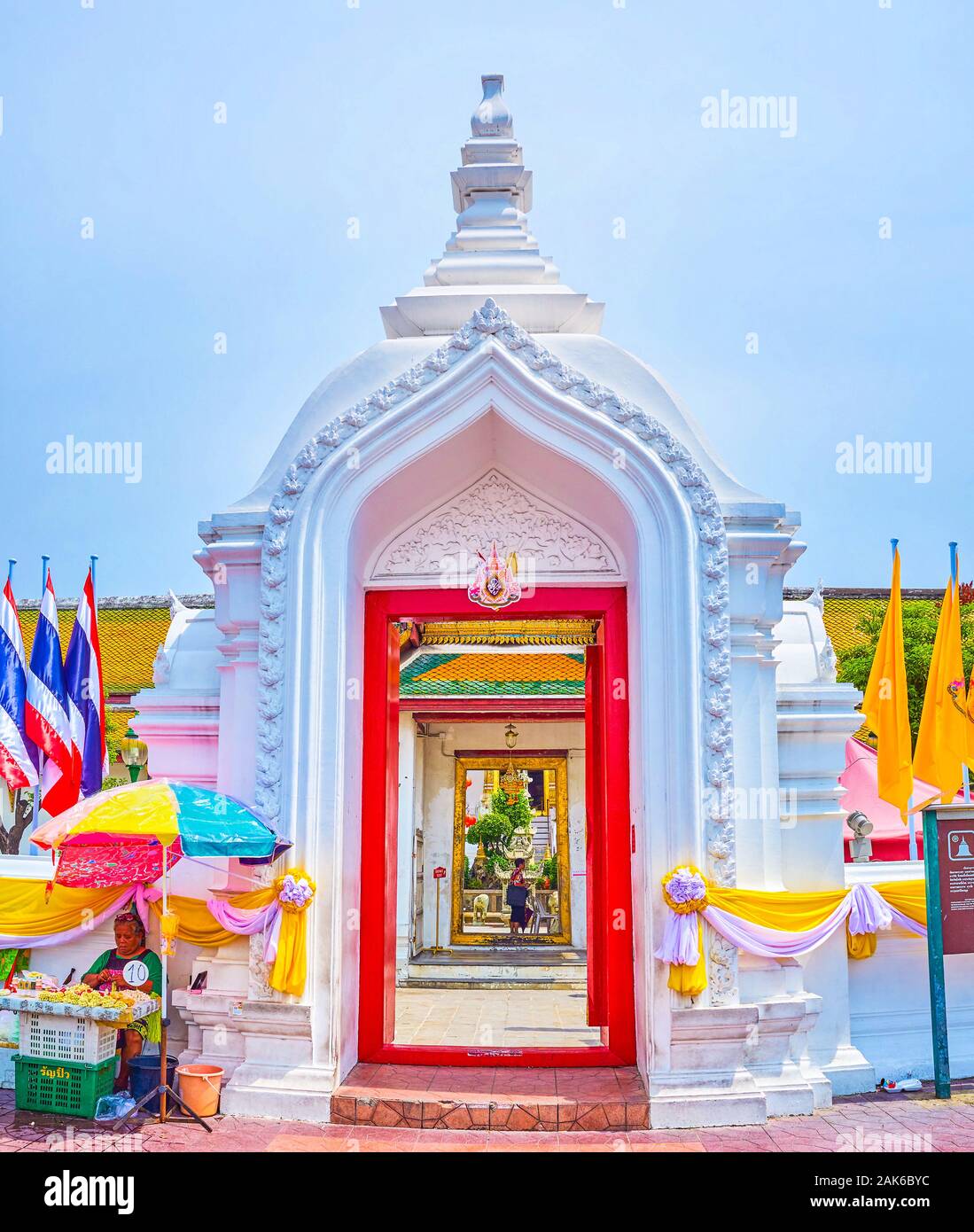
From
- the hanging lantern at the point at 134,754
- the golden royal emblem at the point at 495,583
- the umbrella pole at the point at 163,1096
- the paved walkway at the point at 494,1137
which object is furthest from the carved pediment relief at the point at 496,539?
the hanging lantern at the point at 134,754

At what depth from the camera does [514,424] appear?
702cm

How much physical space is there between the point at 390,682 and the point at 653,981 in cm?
270

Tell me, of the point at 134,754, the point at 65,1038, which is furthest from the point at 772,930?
the point at 134,754

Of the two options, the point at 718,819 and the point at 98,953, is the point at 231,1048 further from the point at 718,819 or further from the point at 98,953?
the point at 718,819

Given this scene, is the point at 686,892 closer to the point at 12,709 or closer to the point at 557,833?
the point at 12,709

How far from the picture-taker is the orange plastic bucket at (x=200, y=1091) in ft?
20.7

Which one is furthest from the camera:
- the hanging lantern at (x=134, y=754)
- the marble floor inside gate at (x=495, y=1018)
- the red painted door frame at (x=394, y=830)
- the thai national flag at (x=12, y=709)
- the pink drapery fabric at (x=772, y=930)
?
the hanging lantern at (x=134, y=754)

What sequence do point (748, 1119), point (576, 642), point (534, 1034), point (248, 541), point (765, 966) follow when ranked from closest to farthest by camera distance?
point (748, 1119) < point (765, 966) < point (248, 541) < point (534, 1034) < point (576, 642)

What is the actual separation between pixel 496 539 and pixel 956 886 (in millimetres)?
3855

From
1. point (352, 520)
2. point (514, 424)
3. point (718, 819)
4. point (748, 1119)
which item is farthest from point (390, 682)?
point (748, 1119)

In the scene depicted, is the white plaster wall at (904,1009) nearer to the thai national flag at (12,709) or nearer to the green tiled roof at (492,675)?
the green tiled roof at (492,675)

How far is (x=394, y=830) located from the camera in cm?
753

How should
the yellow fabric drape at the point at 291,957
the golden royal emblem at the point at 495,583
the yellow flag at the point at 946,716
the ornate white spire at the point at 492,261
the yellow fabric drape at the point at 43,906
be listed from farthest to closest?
the yellow flag at the point at 946,716
the ornate white spire at the point at 492,261
the golden royal emblem at the point at 495,583
the yellow fabric drape at the point at 43,906
the yellow fabric drape at the point at 291,957

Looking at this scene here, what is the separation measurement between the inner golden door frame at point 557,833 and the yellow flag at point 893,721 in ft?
27.2
